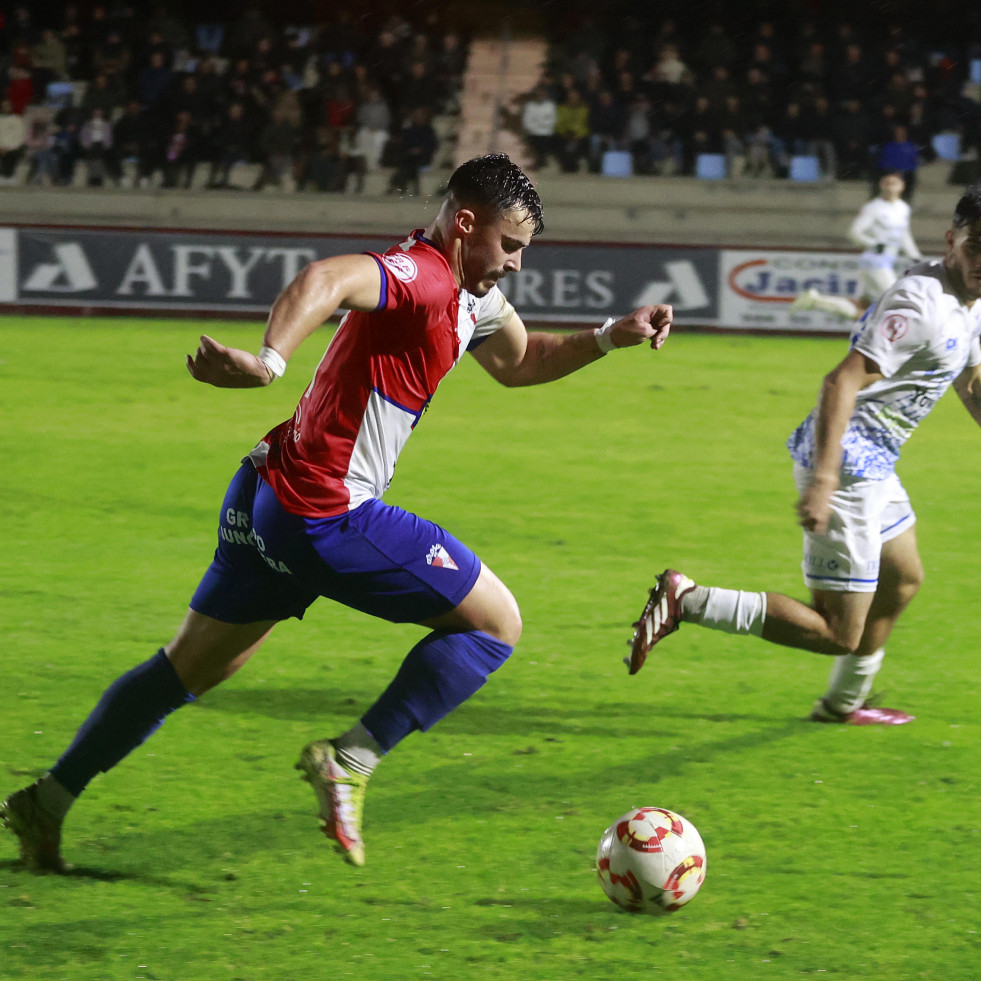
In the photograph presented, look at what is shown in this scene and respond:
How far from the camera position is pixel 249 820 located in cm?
416

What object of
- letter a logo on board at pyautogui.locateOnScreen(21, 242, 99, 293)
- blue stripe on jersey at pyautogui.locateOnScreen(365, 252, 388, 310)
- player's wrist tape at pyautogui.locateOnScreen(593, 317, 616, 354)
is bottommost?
letter a logo on board at pyautogui.locateOnScreen(21, 242, 99, 293)

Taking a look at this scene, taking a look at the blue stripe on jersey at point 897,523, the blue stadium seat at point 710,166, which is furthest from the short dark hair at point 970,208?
the blue stadium seat at point 710,166

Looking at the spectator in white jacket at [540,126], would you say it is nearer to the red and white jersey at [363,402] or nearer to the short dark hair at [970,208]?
the short dark hair at [970,208]

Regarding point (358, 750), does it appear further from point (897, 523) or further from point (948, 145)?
point (948, 145)

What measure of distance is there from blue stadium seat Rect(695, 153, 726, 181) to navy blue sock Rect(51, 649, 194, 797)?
2189 centimetres

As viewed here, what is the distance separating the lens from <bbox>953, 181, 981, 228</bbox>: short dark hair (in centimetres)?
433

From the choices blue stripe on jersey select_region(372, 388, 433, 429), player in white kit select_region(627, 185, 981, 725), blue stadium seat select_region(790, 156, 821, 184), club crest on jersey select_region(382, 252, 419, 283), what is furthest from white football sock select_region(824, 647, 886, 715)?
blue stadium seat select_region(790, 156, 821, 184)

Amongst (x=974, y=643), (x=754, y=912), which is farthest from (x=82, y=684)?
(x=974, y=643)

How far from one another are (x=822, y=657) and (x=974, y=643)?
30.0 inches

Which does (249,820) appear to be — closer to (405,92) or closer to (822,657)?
(822,657)

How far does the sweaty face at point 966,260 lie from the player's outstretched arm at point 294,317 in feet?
7.17

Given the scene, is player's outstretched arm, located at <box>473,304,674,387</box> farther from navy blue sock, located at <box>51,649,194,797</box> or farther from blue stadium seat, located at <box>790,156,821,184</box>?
blue stadium seat, located at <box>790,156,821,184</box>

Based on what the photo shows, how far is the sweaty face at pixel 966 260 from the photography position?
14.4 feet

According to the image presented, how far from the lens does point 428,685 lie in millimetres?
3555
